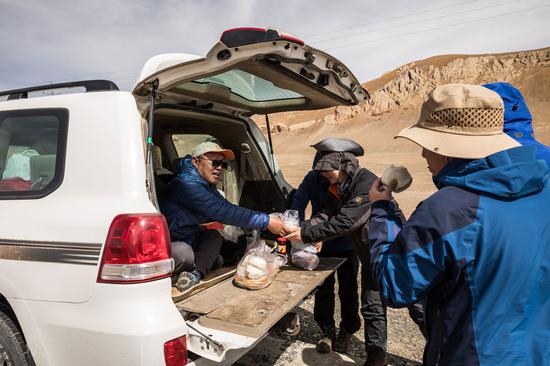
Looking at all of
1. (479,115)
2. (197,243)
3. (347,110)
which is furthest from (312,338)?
(347,110)

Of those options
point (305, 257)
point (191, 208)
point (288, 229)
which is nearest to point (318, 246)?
point (305, 257)

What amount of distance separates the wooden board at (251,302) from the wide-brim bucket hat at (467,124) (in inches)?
51.3

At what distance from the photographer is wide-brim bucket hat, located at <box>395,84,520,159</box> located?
1.53 m

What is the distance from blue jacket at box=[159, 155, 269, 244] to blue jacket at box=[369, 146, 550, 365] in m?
1.71

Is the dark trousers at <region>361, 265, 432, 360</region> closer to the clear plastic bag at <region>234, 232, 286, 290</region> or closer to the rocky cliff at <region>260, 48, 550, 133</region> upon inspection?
the clear plastic bag at <region>234, 232, 286, 290</region>

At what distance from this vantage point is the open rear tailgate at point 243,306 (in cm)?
209

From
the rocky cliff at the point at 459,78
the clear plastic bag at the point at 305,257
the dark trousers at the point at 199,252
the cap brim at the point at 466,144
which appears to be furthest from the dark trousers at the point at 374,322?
the rocky cliff at the point at 459,78

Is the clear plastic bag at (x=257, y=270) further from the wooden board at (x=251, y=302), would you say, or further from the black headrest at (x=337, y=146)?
the black headrest at (x=337, y=146)

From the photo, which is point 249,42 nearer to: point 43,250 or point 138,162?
point 138,162

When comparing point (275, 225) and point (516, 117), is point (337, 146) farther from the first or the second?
point (516, 117)

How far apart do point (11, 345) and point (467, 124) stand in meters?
2.38

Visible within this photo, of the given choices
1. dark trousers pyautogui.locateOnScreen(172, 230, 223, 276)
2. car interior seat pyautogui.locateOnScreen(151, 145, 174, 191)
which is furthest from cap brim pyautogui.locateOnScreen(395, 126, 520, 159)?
car interior seat pyautogui.locateOnScreen(151, 145, 174, 191)

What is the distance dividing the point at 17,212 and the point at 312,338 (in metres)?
2.73

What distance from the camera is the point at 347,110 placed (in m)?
64.2
